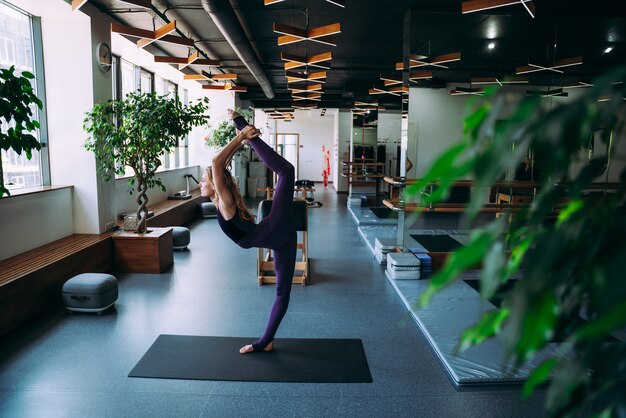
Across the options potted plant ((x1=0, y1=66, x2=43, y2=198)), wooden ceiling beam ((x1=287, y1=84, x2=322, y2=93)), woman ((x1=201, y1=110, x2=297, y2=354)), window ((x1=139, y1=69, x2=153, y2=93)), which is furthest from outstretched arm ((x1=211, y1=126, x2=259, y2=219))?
wooden ceiling beam ((x1=287, y1=84, x2=322, y2=93))

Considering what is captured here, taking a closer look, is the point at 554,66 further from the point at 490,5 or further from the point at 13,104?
the point at 13,104

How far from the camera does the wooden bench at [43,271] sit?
4051 millimetres

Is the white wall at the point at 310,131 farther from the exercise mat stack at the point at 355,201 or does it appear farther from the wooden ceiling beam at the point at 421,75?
the wooden ceiling beam at the point at 421,75

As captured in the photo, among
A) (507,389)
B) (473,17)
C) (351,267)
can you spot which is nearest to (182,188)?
(351,267)

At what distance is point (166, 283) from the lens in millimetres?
5684

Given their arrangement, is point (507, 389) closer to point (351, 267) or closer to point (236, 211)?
point (236, 211)

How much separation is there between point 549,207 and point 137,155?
5843mm

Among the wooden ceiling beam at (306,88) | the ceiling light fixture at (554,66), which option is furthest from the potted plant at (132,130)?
the wooden ceiling beam at (306,88)

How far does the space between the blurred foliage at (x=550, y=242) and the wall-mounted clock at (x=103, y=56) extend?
242 inches

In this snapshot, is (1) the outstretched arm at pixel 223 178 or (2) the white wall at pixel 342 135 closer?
(1) the outstretched arm at pixel 223 178

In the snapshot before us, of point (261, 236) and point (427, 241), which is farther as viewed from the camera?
point (427, 241)

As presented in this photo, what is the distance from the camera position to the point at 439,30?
7523mm

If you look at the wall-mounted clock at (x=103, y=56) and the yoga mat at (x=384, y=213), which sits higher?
the wall-mounted clock at (x=103, y=56)

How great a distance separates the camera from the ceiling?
214 inches
